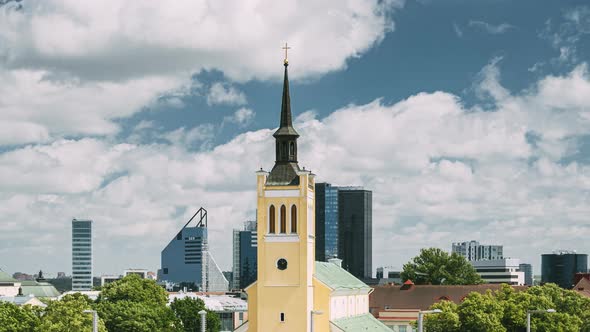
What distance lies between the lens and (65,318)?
328 ft

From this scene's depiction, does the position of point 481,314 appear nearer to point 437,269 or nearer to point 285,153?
point 285,153

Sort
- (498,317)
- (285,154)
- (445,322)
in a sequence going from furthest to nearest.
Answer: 1. (445,322)
2. (498,317)
3. (285,154)

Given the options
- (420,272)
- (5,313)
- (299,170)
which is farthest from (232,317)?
(299,170)

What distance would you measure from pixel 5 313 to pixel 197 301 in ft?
162

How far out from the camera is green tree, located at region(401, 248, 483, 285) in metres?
185

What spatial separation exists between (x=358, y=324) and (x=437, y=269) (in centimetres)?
8760

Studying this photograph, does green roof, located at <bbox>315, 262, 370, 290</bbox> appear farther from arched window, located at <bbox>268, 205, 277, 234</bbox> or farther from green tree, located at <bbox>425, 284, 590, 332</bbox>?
green tree, located at <bbox>425, 284, 590, 332</bbox>

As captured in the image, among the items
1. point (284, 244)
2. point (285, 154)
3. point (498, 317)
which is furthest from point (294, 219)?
point (498, 317)

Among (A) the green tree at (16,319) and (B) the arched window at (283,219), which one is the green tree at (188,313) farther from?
(B) the arched window at (283,219)

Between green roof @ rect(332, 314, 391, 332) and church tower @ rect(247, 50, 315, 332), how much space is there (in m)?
6.10

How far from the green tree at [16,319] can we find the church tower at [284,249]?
25103mm

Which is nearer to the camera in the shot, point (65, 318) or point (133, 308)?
point (65, 318)

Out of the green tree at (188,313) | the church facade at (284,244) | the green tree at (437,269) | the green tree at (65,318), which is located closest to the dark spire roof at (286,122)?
the church facade at (284,244)

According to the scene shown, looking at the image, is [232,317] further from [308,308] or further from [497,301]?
[308,308]
